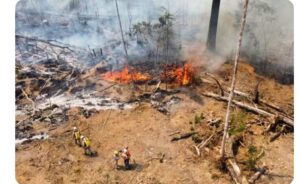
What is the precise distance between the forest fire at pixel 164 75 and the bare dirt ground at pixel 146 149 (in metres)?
0.95

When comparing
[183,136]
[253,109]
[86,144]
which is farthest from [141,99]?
[253,109]

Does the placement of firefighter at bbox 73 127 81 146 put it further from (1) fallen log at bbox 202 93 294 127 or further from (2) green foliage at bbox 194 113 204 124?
(1) fallen log at bbox 202 93 294 127

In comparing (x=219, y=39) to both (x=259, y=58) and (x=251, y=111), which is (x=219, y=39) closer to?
(x=259, y=58)

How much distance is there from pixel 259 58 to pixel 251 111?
4.96 metres

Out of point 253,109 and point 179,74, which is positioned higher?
point 179,74

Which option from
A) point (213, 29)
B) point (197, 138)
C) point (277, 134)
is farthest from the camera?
point (213, 29)

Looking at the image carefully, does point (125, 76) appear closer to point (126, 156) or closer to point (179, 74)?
point (179, 74)

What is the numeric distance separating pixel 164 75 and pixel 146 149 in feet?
16.7

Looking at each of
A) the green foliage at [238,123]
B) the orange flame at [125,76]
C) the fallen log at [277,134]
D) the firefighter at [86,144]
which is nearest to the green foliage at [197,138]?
the green foliage at [238,123]

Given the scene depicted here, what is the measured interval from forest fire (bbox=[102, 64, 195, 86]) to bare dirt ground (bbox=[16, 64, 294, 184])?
953 millimetres

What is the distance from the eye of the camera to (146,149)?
16.3 meters

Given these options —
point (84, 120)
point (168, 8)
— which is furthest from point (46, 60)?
point (168, 8)

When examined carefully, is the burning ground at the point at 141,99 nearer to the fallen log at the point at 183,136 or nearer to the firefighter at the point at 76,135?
the fallen log at the point at 183,136

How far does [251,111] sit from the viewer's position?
58.9 feet
